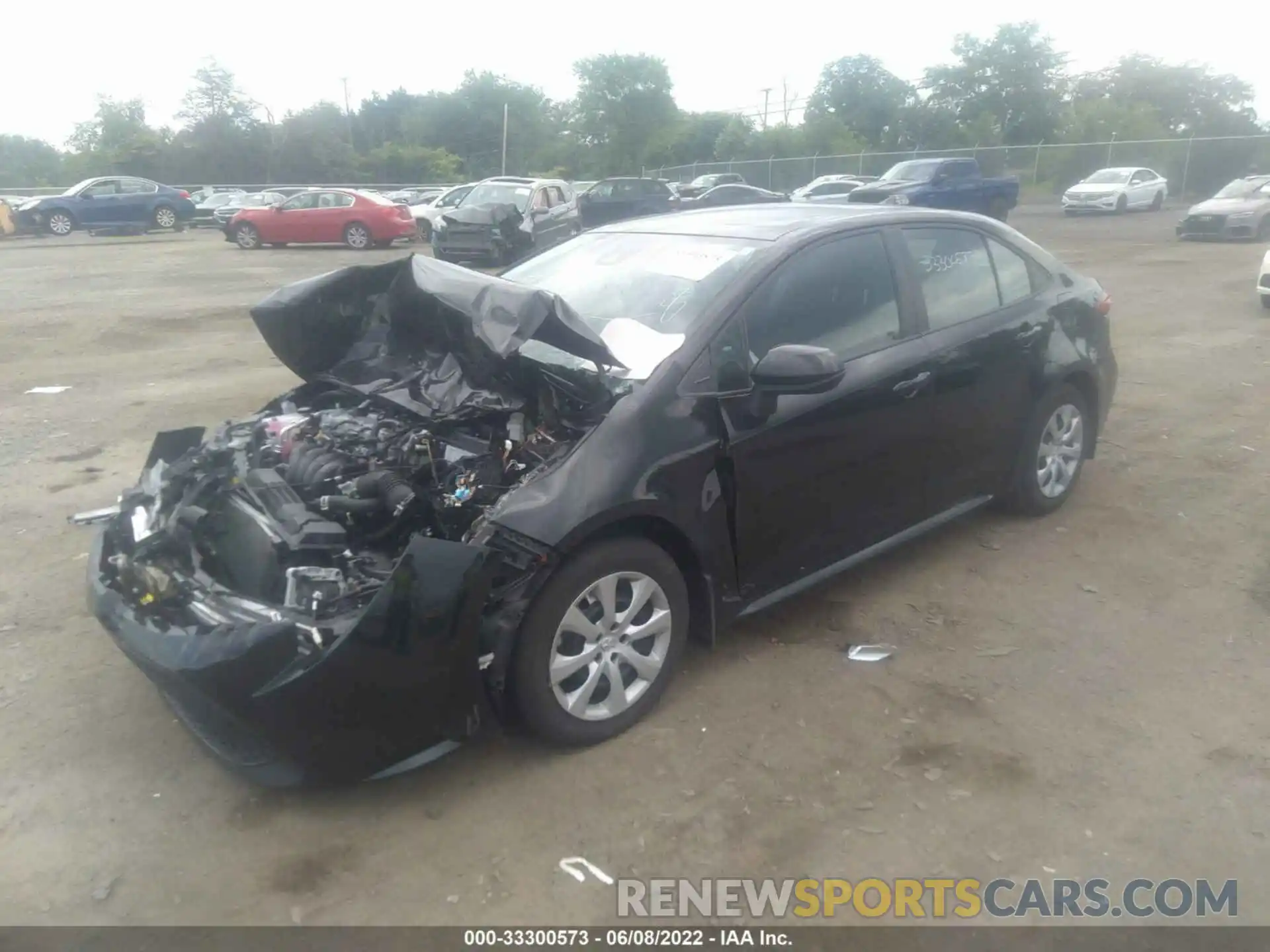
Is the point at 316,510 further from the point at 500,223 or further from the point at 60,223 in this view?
the point at 60,223

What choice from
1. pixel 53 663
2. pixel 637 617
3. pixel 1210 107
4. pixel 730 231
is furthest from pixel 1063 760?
pixel 1210 107

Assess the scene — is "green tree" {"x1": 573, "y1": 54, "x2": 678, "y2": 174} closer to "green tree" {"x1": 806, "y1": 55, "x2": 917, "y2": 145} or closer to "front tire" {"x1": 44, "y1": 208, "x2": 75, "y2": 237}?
"green tree" {"x1": 806, "y1": 55, "x2": 917, "y2": 145}

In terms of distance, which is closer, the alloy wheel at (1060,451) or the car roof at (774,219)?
the car roof at (774,219)

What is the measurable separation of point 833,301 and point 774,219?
22.9 inches

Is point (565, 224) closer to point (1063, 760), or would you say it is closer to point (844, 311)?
point (844, 311)

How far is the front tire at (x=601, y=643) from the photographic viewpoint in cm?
328

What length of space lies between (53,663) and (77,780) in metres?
0.92

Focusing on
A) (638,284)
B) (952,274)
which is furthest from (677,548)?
(952,274)

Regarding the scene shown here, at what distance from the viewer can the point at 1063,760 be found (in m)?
3.44

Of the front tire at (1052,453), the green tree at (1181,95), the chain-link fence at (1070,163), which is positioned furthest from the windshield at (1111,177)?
the front tire at (1052,453)

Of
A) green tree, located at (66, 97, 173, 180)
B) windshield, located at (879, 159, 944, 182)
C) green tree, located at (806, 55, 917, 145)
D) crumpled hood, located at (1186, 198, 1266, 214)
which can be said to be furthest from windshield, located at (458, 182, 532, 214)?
green tree, located at (806, 55, 917, 145)

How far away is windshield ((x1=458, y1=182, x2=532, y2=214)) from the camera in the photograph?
65.6 ft

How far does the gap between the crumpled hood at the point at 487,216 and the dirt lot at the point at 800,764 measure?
45.2ft

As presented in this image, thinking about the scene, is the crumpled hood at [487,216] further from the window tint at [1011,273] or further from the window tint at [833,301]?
the window tint at [833,301]
